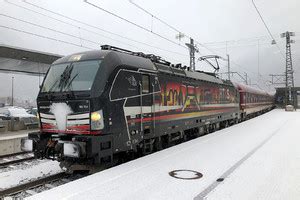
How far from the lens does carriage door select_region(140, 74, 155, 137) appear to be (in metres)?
8.45

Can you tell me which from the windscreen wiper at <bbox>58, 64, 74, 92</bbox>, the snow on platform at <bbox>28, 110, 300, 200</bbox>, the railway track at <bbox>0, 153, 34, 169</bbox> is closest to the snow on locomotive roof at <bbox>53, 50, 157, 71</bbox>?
the windscreen wiper at <bbox>58, 64, 74, 92</bbox>

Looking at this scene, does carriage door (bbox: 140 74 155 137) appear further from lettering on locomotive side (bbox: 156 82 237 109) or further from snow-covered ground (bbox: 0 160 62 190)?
snow-covered ground (bbox: 0 160 62 190)

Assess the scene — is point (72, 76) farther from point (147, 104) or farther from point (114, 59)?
point (147, 104)

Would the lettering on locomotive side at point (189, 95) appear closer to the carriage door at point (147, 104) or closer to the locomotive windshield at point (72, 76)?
the carriage door at point (147, 104)

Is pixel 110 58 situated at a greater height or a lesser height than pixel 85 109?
greater

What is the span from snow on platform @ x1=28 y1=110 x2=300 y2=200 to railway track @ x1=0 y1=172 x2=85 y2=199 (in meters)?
1.25

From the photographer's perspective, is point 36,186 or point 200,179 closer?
point 200,179

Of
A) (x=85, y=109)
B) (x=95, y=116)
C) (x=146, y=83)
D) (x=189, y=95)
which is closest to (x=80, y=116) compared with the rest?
(x=85, y=109)

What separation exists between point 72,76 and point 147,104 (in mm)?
2509

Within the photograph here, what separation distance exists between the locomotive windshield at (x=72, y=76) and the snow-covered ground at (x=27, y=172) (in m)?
2.43

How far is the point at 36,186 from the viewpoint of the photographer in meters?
6.62

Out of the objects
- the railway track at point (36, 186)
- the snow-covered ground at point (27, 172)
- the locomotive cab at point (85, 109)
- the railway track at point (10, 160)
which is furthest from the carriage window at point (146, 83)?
the railway track at point (10, 160)

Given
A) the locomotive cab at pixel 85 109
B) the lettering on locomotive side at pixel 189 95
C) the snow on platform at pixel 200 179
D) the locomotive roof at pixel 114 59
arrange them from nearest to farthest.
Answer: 1. the snow on platform at pixel 200 179
2. the locomotive cab at pixel 85 109
3. the locomotive roof at pixel 114 59
4. the lettering on locomotive side at pixel 189 95

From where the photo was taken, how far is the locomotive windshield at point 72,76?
23.4 feet
